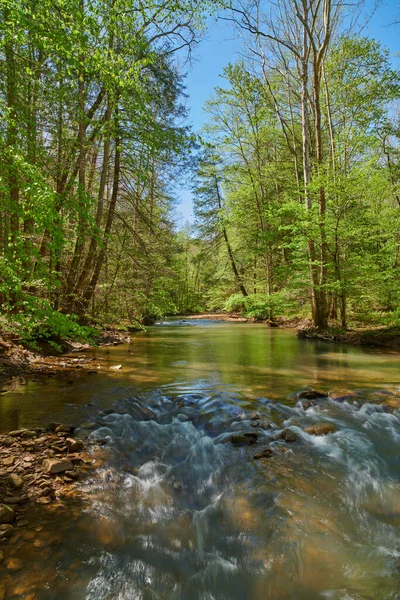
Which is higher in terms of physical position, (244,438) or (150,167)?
(150,167)

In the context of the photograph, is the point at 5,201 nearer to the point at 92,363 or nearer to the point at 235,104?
the point at 92,363

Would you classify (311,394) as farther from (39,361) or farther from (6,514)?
(39,361)

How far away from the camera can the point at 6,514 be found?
2451 mm

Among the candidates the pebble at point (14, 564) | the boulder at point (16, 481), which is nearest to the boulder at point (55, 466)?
the boulder at point (16, 481)

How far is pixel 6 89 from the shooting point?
6016mm

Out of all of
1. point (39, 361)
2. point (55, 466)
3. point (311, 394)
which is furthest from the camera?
point (39, 361)

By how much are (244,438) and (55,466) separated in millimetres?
2203

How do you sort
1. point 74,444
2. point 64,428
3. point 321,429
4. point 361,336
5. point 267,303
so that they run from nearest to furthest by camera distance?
1. point 74,444
2. point 64,428
3. point 321,429
4. point 361,336
5. point 267,303

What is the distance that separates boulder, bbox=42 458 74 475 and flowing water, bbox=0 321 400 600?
0.92 feet

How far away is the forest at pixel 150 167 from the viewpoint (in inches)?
189

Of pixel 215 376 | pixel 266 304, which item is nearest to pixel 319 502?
pixel 215 376

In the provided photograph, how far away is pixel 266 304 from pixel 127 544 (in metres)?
17.1

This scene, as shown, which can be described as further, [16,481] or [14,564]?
[16,481]

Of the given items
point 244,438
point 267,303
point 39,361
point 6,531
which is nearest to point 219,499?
point 244,438
